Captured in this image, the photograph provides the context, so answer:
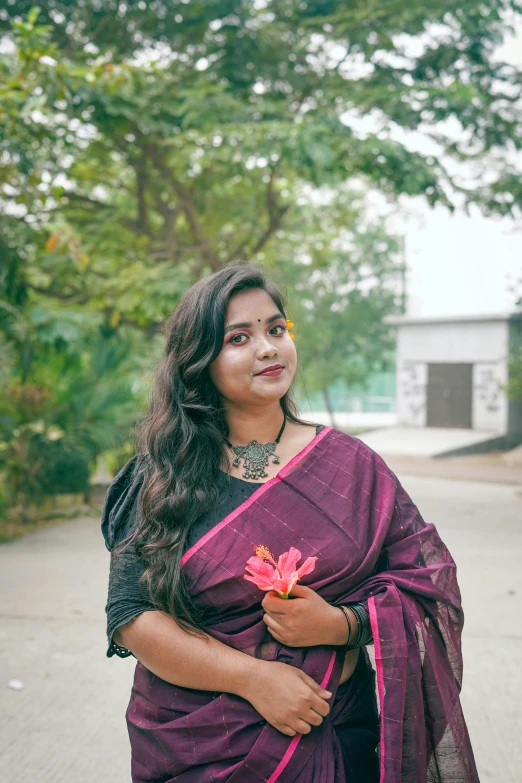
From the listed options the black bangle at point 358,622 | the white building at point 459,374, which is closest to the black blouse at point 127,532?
the black bangle at point 358,622

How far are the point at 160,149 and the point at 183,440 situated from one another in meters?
8.24

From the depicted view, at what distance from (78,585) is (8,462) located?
230 cm

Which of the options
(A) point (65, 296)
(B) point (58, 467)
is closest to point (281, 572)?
(B) point (58, 467)

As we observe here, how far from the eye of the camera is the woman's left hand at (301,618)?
152 cm

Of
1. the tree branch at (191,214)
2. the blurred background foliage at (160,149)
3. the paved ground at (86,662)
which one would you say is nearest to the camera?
the paved ground at (86,662)

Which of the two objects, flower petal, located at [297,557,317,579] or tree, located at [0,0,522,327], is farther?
tree, located at [0,0,522,327]

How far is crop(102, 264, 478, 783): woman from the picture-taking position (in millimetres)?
1576

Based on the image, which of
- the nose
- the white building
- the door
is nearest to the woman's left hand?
the nose

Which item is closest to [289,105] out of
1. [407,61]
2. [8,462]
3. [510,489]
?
[407,61]

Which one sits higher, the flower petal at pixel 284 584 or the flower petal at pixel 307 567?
the flower petal at pixel 307 567

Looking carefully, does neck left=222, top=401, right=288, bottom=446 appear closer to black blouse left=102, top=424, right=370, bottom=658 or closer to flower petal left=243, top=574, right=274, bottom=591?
black blouse left=102, top=424, right=370, bottom=658

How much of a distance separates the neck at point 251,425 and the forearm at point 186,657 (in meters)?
0.46

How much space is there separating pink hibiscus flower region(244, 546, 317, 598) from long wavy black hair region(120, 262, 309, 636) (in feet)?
0.62

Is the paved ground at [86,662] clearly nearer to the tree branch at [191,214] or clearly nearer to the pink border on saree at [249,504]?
the pink border on saree at [249,504]
